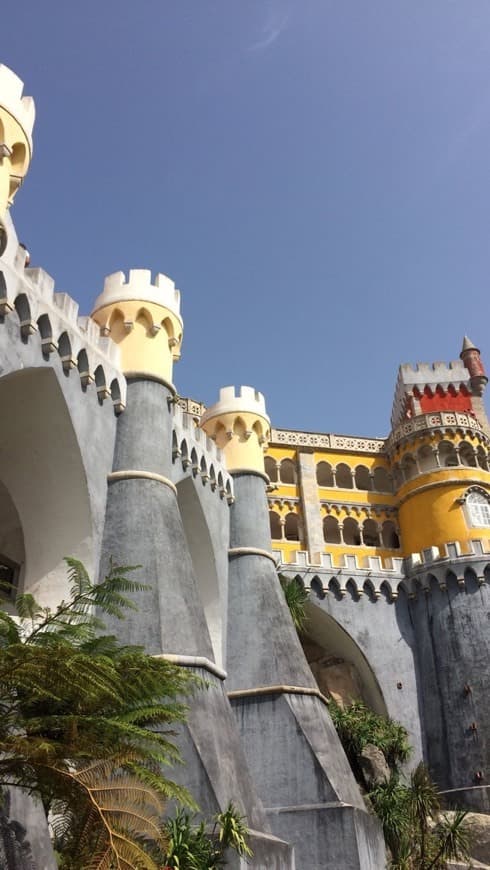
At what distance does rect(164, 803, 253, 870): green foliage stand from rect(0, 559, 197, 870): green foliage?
2.57m

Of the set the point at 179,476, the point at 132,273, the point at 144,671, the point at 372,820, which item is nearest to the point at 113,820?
the point at 144,671

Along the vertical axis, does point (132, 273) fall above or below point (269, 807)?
above

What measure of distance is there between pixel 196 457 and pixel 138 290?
17.4 ft

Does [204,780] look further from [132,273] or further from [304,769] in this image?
[132,273]

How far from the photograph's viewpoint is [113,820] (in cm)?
825

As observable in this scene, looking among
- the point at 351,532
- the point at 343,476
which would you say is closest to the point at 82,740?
the point at 351,532

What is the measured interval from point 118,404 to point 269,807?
10226 millimetres

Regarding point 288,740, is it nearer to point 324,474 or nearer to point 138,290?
point 138,290

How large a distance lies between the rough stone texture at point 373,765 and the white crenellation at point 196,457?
9.28 meters

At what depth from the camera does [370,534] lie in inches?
1665

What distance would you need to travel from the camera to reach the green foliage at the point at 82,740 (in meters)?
8.24

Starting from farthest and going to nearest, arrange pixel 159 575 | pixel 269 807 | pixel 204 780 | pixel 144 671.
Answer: pixel 269 807 → pixel 159 575 → pixel 204 780 → pixel 144 671

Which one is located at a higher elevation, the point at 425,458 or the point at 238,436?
the point at 425,458

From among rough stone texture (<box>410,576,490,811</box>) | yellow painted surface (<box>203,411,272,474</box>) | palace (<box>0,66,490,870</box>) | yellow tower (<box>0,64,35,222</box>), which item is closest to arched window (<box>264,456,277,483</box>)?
palace (<box>0,66,490,870</box>)
